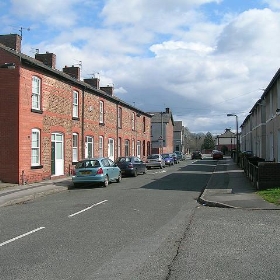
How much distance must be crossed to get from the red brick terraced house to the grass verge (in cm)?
1195

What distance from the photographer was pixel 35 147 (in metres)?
21.2

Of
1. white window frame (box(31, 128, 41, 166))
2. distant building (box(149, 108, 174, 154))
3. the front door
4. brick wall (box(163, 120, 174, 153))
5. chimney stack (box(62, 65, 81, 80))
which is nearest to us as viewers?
white window frame (box(31, 128, 41, 166))

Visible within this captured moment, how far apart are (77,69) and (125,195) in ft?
58.3

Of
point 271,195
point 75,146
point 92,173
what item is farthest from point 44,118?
point 271,195

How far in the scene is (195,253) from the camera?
670 centimetres

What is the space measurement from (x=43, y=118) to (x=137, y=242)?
51.6ft

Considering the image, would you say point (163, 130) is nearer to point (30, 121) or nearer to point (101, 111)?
point (101, 111)

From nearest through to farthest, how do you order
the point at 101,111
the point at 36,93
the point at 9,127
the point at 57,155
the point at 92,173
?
the point at 92,173 < the point at 9,127 < the point at 36,93 < the point at 57,155 < the point at 101,111

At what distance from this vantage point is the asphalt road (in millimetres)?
5727

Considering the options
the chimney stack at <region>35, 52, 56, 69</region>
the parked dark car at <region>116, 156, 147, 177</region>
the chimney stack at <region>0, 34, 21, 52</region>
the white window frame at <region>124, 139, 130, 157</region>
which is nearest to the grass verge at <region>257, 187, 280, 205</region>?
the parked dark car at <region>116, 156, 147, 177</region>

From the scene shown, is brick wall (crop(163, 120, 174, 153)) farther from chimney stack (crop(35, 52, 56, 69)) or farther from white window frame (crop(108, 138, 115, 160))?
chimney stack (crop(35, 52, 56, 69))

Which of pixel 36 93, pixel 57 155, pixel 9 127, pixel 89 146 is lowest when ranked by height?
pixel 57 155

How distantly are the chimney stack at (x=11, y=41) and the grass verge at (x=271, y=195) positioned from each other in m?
15.9

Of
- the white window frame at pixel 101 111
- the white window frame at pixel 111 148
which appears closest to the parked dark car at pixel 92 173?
the white window frame at pixel 101 111
